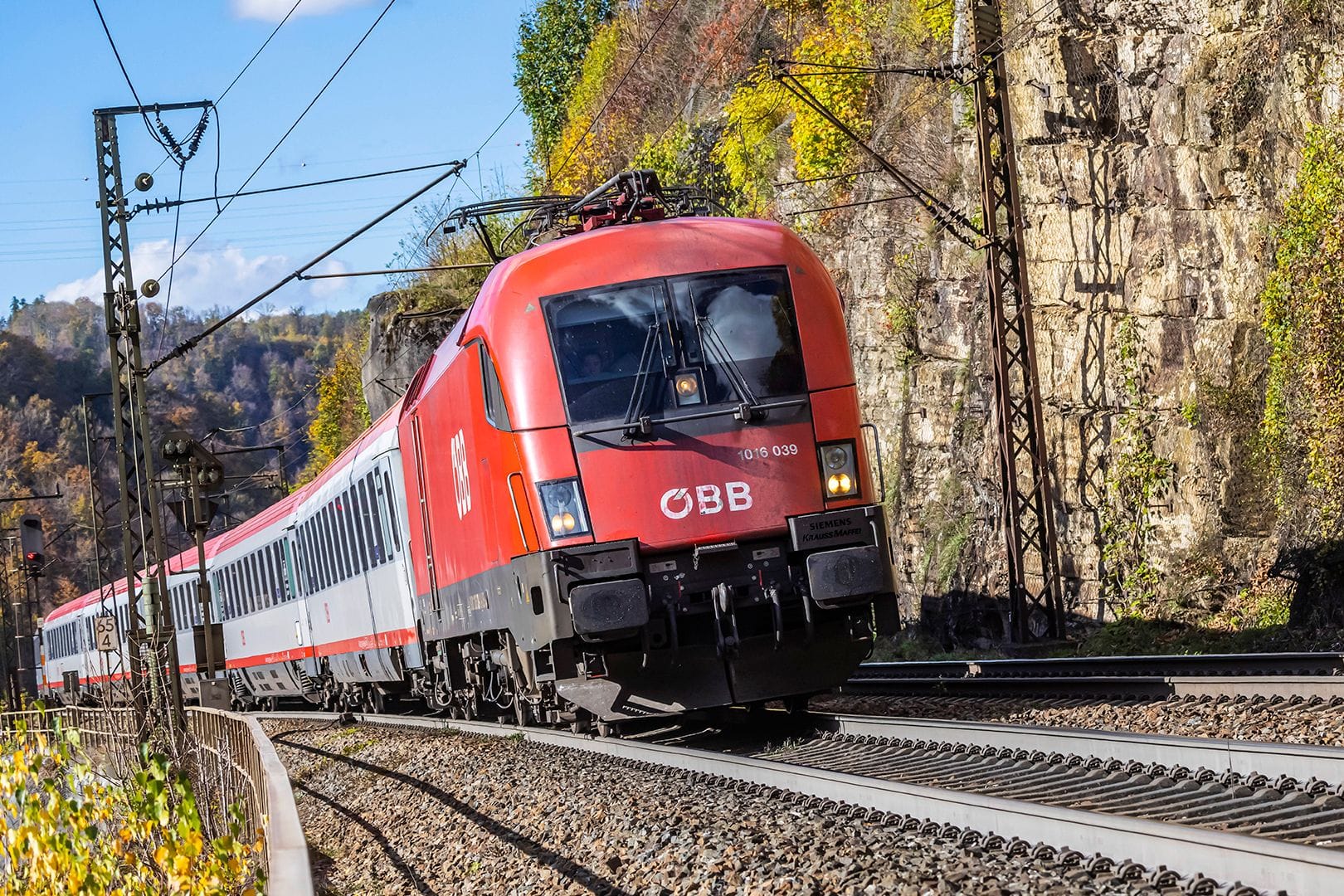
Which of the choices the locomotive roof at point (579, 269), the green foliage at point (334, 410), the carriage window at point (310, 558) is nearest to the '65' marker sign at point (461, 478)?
the locomotive roof at point (579, 269)

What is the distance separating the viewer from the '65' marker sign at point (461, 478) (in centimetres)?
1190

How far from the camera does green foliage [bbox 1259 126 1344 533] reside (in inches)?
695

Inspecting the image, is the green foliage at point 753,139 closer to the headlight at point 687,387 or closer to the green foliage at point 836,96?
the green foliage at point 836,96

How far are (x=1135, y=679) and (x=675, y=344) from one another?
4390 millimetres

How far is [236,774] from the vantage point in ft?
37.5

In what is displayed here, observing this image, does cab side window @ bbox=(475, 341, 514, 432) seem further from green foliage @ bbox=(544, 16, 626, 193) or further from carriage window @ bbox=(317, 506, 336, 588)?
green foliage @ bbox=(544, 16, 626, 193)

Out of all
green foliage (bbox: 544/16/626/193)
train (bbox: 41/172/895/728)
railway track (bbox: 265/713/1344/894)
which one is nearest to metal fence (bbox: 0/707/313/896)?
train (bbox: 41/172/895/728)

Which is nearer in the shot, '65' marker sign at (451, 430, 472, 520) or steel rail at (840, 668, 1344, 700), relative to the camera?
steel rail at (840, 668, 1344, 700)

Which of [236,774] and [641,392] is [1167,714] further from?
[236,774]

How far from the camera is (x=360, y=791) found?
1302 cm

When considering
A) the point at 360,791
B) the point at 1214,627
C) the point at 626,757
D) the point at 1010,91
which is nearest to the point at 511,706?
the point at 360,791

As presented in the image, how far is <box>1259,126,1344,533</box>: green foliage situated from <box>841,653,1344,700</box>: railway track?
4.85 m

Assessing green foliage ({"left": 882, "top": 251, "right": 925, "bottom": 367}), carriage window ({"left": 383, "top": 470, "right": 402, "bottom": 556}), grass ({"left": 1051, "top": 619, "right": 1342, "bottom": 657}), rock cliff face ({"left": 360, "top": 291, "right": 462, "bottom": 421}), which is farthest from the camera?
rock cliff face ({"left": 360, "top": 291, "right": 462, "bottom": 421})

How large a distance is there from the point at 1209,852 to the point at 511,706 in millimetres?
10130
